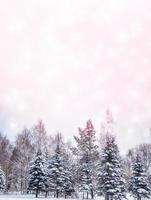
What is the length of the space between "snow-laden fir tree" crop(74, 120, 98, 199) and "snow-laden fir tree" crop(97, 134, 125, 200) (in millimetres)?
5149

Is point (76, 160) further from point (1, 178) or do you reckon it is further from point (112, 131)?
point (1, 178)

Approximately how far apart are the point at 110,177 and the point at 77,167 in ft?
34.7

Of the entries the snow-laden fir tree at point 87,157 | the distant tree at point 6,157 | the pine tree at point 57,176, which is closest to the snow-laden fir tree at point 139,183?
the snow-laden fir tree at point 87,157

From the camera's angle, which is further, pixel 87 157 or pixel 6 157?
pixel 6 157

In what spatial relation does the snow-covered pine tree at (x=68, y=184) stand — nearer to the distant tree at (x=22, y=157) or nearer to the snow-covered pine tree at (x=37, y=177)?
the snow-covered pine tree at (x=37, y=177)

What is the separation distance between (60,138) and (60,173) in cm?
1830

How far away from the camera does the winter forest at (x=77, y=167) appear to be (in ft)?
167

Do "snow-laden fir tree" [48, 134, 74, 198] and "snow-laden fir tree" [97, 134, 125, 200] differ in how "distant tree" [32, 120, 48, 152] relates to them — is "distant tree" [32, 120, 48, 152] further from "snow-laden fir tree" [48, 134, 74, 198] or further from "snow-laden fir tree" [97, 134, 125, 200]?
"snow-laden fir tree" [97, 134, 125, 200]

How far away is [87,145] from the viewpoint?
6022 centimetres

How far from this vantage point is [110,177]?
164 feet

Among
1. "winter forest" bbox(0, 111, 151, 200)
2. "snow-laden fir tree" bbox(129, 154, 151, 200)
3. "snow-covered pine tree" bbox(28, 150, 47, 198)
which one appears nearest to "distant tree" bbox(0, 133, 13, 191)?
"winter forest" bbox(0, 111, 151, 200)

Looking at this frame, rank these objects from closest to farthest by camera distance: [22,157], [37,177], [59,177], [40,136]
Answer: [37,177], [59,177], [22,157], [40,136]

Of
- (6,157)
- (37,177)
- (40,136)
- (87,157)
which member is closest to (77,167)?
(87,157)

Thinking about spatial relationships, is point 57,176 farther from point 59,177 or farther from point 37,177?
point 37,177
